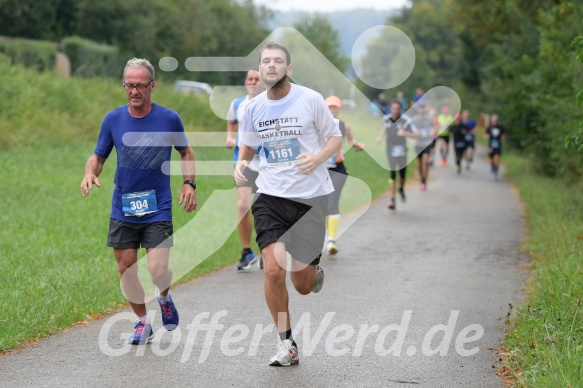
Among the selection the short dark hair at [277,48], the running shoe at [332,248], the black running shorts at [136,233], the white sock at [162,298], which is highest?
the short dark hair at [277,48]

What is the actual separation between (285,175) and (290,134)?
28 centimetres

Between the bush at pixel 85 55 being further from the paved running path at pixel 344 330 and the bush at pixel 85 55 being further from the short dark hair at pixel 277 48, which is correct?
the short dark hair at pixel 277 48

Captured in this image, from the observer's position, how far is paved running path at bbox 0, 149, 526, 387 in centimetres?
640

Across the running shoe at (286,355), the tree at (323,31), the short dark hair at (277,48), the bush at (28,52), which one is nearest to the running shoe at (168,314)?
the running shoe at (286,355)

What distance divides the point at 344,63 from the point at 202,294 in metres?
105

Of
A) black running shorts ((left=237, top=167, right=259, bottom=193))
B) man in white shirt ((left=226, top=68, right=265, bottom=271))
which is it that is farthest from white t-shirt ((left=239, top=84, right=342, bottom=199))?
black running shorts ((left=237, top=167, right=259, bottom=193))

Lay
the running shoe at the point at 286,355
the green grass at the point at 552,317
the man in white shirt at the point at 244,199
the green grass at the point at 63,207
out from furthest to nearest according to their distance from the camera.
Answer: the man in white shirt at the point at 244,199 → the green grass at the point at 63,207 → the running shoe at the point at 286,355 → the green grass at the point at 552,317

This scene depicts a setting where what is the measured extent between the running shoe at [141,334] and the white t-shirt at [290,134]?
140 cm

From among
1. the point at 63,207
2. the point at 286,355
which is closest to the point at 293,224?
the point at 286,355

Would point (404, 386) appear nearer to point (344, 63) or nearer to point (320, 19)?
point (344, 63)

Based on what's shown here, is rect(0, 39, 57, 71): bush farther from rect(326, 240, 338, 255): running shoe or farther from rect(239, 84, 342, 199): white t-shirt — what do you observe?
rect(239, 84, 342, 199): white t-shirt

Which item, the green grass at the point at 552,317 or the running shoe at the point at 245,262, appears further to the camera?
the running shoe at the point at 245,262

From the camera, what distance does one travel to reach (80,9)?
52.3m

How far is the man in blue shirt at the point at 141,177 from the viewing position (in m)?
7.07
